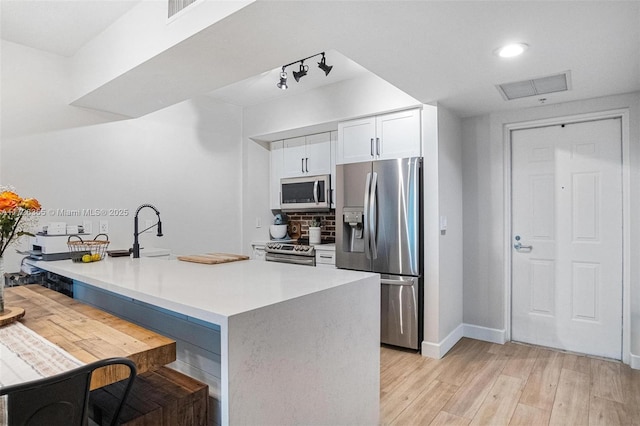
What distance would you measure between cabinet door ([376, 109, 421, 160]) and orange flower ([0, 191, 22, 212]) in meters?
2.76

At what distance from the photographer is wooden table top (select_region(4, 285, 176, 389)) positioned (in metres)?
1.20

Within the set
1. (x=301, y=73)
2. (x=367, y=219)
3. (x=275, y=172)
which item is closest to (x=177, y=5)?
(x=301, y=73)

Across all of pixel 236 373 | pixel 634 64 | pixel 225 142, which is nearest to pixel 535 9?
pixel 634 64

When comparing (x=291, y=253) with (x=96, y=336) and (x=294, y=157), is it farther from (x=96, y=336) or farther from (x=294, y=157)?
(x=96, y=336)

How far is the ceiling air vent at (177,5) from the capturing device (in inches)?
82.7

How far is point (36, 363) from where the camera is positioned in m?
1.13

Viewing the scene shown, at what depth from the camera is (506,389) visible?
2.62 m

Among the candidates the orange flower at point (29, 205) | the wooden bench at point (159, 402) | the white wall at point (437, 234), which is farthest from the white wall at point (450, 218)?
the orange flower at point (29, 205)

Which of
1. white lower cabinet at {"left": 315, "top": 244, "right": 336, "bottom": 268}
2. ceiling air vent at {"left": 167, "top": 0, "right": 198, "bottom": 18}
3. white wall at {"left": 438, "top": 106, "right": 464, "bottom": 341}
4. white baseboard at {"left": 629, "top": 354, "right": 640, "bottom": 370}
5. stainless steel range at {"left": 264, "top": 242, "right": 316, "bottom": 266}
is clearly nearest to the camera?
ceiling air vent at {"left": 167, "top": 0, "right": 198, "bottom": 18}

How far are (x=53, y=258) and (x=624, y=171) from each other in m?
4.43

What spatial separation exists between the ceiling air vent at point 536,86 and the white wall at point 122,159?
3.10 meters

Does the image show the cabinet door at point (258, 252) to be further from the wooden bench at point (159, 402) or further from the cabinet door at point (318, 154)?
the wooden bench at point (159, 402)

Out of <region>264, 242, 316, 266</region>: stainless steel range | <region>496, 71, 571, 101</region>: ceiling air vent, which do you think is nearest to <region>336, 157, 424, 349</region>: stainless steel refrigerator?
<region>264, 242, 316, 266</region>: stainless steel range

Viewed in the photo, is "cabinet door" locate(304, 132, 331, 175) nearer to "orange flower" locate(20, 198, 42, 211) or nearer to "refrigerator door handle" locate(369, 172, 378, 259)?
"refrigerator door handle" locate(369, 172, 378, 259)
